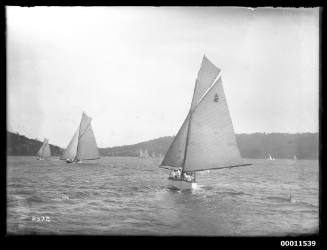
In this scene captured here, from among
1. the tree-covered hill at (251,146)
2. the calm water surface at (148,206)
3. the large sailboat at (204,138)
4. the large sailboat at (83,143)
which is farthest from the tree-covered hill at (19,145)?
the large sailboat at (204,138)

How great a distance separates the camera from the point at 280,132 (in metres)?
7.70

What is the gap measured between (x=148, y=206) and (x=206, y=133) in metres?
2.55

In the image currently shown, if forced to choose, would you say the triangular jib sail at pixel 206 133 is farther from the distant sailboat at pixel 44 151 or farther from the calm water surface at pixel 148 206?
the distant sailboat at pixel 44 151

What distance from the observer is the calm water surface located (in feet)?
24.2

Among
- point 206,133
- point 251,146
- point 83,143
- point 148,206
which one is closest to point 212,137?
point 206,133

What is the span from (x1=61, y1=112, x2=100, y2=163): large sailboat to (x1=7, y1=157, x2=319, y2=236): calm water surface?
0.51m

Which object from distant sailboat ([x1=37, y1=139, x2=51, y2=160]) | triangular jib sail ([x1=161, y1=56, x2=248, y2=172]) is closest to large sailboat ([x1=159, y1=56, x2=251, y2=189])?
triangular jib sail ([x1=161, y1=56, x2=248, y2=172])

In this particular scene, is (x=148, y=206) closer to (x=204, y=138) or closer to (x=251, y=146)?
(x=251, y=146)

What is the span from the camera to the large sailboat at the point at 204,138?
26.7 ft

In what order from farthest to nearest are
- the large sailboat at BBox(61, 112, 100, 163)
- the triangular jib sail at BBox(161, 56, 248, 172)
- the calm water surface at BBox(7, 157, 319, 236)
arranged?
the triangular jib sail at BBox(161, 56, 248, 172), the large sailboat at BBox(61, 112, 100, 163), the calm water surface at BBox(7, 157, 319, 236)

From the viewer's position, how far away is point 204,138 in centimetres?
960

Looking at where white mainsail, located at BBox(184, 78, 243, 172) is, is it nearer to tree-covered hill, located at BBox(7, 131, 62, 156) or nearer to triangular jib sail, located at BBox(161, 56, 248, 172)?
triangular jib sail, located at BBox(161, 56, 248, 172)
